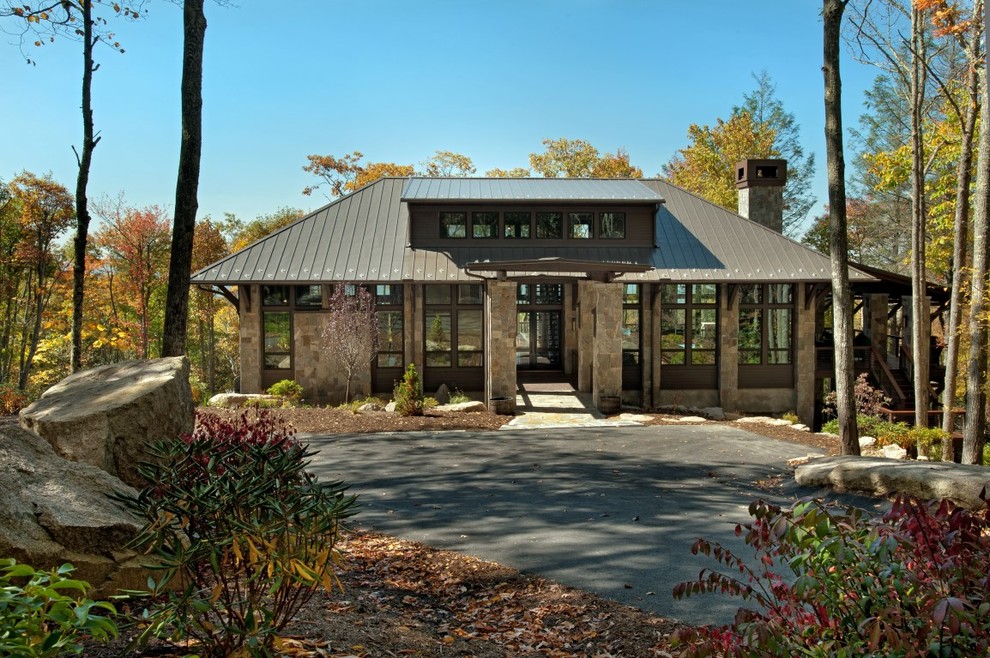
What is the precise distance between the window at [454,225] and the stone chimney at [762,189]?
8.69 meters

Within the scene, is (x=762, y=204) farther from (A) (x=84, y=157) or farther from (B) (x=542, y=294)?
(A) (x=84, y=157)

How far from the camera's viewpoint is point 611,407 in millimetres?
16094

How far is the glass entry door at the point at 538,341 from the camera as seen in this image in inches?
868

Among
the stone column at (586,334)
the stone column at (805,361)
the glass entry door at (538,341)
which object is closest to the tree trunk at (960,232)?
the stone column at (805,361)

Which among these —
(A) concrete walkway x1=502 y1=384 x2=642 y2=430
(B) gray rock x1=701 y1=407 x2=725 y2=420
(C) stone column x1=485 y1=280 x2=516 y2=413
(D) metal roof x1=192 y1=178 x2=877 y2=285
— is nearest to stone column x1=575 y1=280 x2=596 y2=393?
(A) concrete walkway x1=502 y1=384 x2=642 y2=430

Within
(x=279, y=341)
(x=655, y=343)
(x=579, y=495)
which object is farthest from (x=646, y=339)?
(x=579, y=495)

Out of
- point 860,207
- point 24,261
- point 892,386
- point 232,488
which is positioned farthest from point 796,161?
point 232,488

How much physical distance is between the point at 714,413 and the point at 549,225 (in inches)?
259

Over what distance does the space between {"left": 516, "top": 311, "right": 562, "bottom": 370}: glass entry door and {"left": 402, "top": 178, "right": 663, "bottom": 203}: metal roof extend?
12.7ft

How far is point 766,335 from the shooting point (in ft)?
63.8

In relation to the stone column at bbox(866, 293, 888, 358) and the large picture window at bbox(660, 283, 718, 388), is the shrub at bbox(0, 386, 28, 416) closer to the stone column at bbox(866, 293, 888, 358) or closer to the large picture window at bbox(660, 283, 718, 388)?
the large picture window at bbox(660, 283, 718, 388)

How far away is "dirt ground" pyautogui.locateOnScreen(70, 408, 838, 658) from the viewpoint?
3912 millimetres

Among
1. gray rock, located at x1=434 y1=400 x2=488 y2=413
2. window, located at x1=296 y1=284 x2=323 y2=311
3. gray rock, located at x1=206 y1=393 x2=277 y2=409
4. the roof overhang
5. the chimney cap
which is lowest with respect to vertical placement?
gray rock, located at x1=434 y1=400 x2=488 y2=413

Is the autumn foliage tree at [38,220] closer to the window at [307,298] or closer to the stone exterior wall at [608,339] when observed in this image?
the window at [307,298]
